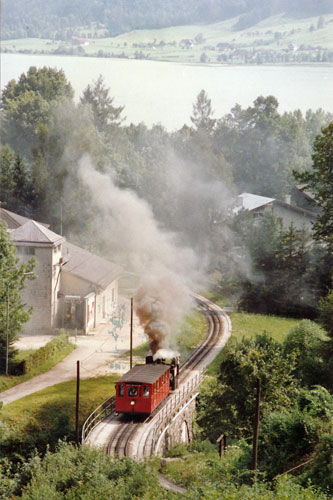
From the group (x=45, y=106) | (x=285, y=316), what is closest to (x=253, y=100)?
(x=45, y=106)

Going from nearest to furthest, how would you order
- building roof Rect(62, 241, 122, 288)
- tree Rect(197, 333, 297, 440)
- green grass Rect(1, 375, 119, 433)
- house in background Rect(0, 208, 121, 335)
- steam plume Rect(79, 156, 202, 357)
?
tree Rect(197, 333, 297, 440) < green grass Rect(1, 375, 119, 433) < house in background Rect(0, 208, 121, 335) < building roof Rect(62, 241, 122, 288) < steam plume Rect(79, 156, 202, 357)

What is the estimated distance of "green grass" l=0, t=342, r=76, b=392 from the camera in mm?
44594

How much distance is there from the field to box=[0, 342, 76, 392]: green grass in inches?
2264

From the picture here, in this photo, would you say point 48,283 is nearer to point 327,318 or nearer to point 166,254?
point 166,254

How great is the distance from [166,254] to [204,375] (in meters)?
24.5

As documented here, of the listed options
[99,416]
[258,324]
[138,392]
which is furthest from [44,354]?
[258,324]

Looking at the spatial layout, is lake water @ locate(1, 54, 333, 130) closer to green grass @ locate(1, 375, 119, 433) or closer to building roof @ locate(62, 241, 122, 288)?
building roof @ locate(62, 241, 122, 288)

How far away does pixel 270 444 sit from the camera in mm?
29922

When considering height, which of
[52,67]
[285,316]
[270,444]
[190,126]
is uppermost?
[52,67]

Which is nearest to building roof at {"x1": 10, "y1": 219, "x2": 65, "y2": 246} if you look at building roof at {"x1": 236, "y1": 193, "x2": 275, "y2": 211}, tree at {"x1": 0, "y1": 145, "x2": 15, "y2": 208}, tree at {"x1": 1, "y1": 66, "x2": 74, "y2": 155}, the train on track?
the train on track

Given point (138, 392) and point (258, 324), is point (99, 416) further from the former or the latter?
point (258, 324)

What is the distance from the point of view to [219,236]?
74750 millimetres

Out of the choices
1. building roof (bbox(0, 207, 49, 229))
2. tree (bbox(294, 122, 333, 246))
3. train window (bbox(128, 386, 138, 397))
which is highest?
tree (bbox(294, 122, 333, 246))

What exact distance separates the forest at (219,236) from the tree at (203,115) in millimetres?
177
